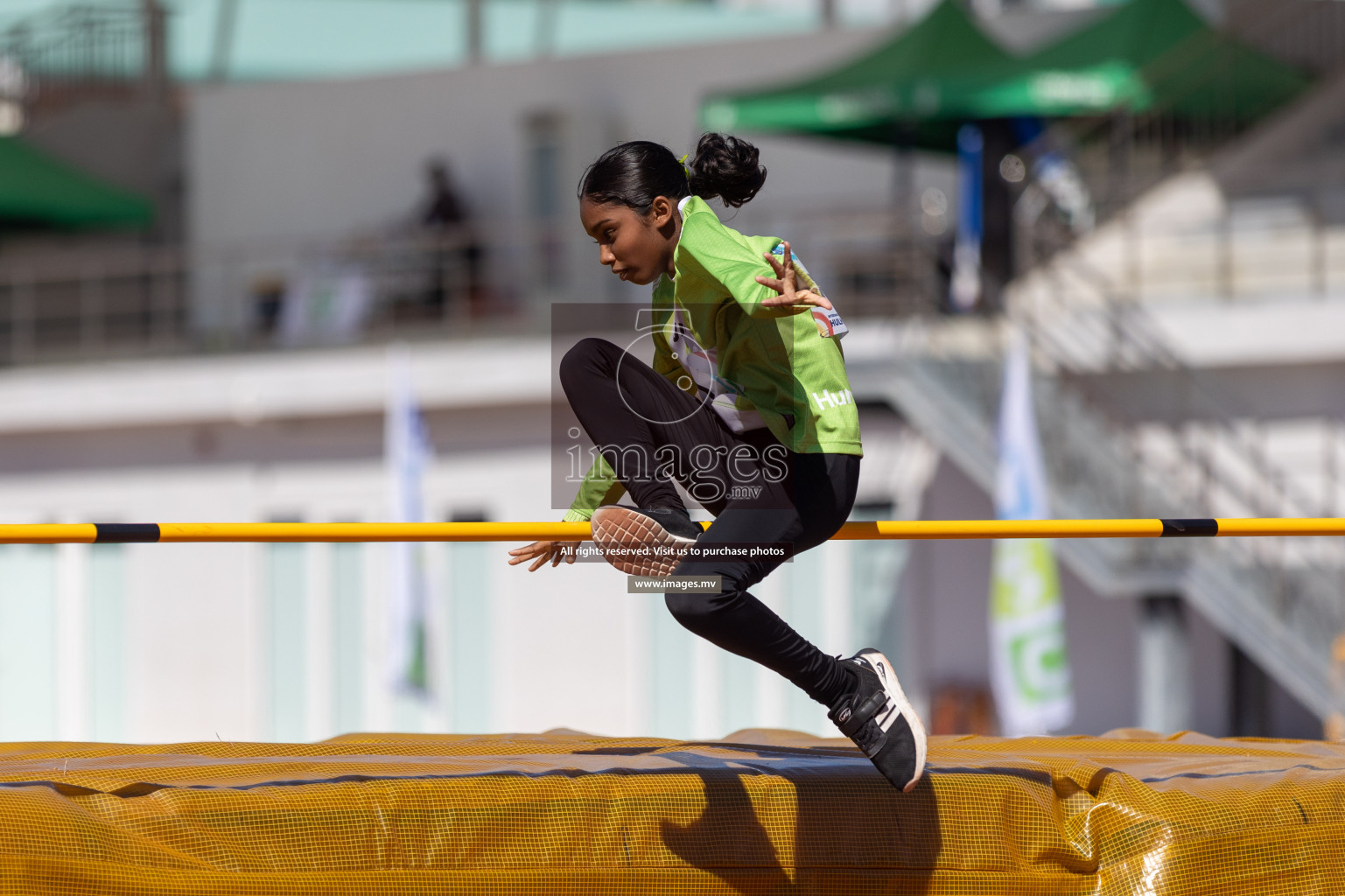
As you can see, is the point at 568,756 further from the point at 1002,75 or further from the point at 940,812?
the point at 1002,75

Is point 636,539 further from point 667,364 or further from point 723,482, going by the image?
point 667,364

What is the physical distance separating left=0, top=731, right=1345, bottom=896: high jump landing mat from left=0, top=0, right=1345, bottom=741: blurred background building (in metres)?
5.78

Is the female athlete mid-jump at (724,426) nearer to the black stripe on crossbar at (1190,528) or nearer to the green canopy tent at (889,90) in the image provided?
the black stripe on crossbar at (1190,528)

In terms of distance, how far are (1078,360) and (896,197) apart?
1613mm

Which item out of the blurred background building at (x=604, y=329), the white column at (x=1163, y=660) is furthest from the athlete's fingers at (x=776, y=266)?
the white column at (x=1163, y=660)

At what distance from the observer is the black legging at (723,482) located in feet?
10.4

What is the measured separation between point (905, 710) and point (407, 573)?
7.79 meters

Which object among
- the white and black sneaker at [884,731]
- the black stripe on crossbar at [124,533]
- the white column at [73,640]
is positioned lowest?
the white column at [73,640]

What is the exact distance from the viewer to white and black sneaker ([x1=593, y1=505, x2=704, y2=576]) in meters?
3.25

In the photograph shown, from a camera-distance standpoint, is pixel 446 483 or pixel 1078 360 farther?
pixel 446 483

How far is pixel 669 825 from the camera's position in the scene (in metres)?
3.37

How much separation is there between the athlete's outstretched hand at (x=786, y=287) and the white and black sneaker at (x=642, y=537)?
0.57 m

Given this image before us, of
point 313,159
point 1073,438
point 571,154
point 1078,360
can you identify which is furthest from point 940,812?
point 313,159

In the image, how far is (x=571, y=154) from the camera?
526 inches
